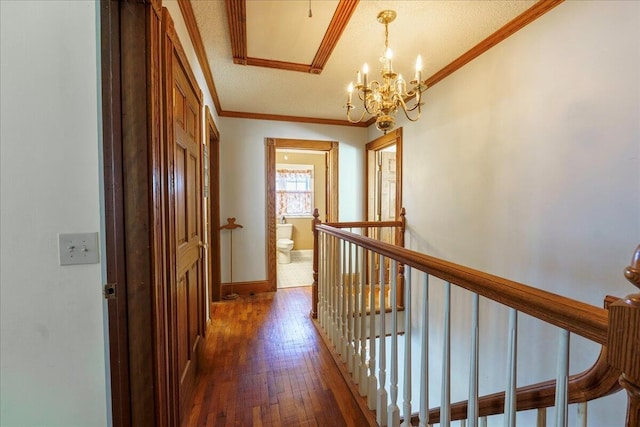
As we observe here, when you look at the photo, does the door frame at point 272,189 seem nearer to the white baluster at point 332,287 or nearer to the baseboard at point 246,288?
the baseboard at point 246,288

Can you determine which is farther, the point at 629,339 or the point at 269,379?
the point at 269,379

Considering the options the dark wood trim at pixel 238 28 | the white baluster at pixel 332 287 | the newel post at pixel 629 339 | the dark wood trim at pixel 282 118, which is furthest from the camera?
the dark wood trim at pixel 282 118

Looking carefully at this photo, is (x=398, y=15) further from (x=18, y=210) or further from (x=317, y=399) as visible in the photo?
(x=317, y=399)

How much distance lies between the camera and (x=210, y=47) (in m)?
2.12

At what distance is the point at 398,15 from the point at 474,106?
3.21 feet

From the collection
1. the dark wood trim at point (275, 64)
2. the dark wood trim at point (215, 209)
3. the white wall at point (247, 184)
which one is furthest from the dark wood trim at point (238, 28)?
the white wall at point (247, 184)

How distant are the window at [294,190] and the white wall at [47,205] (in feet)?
17.8

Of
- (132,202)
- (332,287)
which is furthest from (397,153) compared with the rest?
(132,202)

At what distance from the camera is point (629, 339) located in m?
0.44

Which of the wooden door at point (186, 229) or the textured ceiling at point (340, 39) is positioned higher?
the textured ceiling at point (340, 39)

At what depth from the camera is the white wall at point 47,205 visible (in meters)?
0.87

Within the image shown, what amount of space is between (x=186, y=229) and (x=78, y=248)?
0.81 meters

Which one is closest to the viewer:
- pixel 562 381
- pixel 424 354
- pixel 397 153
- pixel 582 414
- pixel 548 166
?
pixel 562 381

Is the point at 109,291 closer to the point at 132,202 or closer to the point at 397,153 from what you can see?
the point at 132,202
